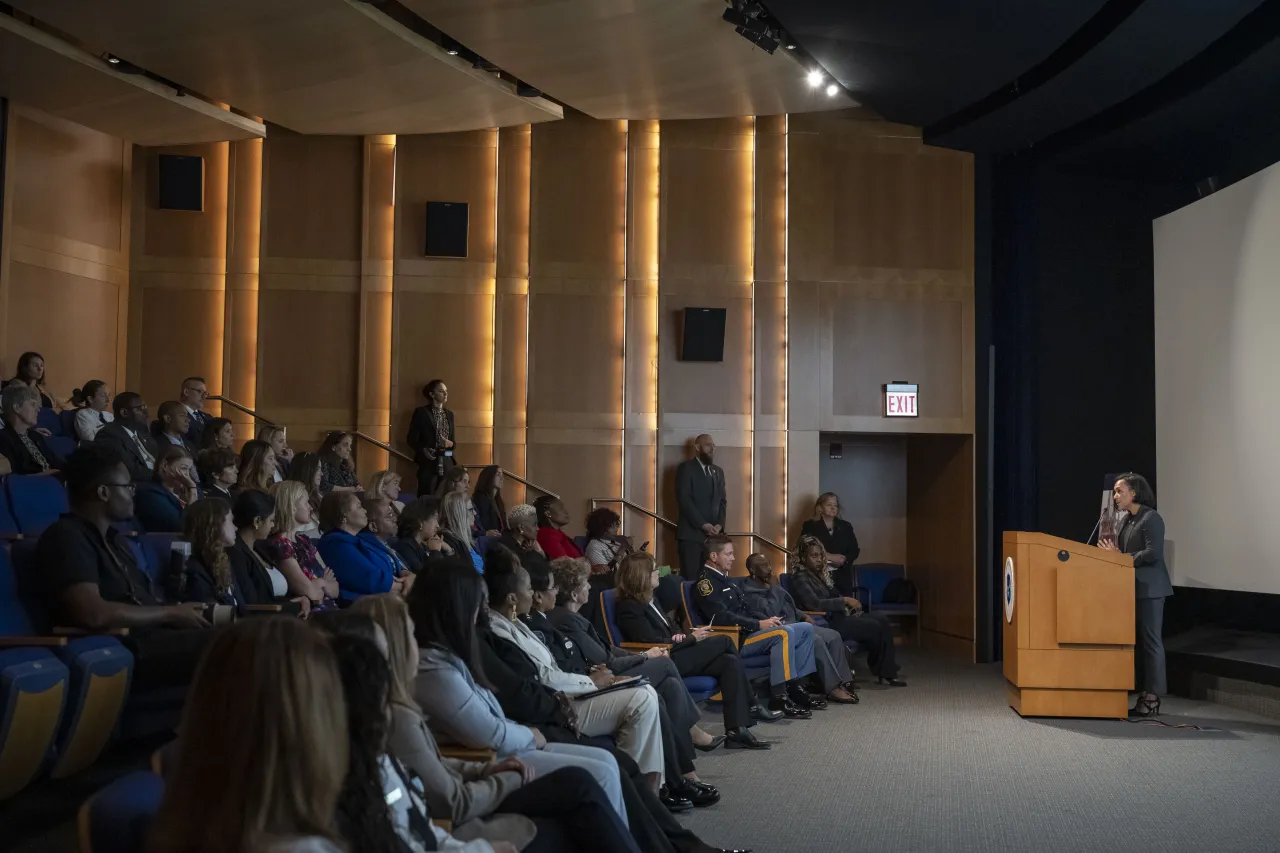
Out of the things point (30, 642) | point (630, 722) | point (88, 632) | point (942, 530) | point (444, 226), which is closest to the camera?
point (30, 642)

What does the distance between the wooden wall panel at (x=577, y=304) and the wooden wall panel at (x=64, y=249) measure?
10.4 ft

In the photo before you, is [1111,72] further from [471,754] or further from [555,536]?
[471,754]

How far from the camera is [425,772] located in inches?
109

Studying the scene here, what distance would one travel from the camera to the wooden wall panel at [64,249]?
841 cm

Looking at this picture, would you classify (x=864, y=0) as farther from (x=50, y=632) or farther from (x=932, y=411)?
(x=50, y=632)

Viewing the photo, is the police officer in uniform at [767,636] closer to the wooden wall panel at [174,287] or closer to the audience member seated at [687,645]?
the audience member seated at [687,645]

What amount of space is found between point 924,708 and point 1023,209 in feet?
14.6

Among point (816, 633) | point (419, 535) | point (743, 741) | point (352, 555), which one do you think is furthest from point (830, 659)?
point (352, 555)

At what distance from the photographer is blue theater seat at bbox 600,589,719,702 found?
5844mm

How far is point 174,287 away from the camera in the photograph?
31.1ft

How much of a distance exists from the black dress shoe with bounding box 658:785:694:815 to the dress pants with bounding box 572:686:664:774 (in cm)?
20

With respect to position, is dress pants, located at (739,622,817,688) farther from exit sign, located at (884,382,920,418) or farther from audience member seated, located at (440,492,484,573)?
exit sign, located at (884,382,920,418)

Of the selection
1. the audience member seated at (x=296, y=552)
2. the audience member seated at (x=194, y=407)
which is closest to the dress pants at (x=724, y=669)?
the audience member seated at (x=296, y=552)

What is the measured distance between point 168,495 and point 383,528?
1.01 meters
